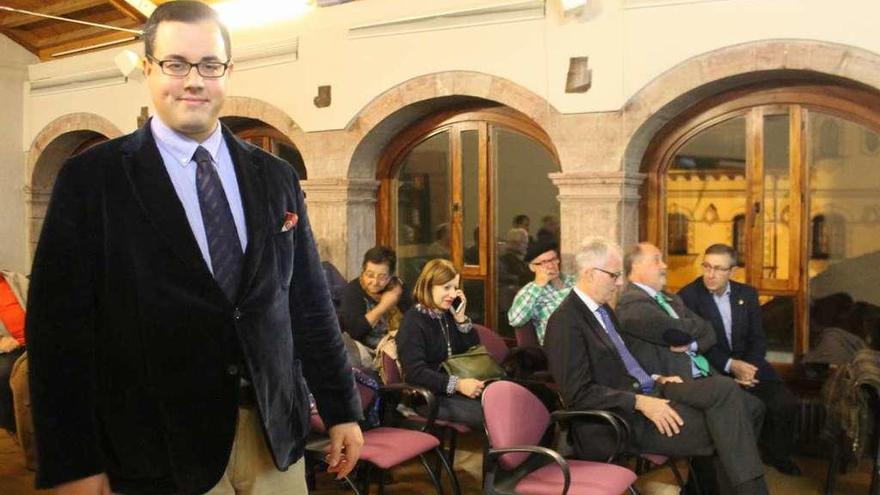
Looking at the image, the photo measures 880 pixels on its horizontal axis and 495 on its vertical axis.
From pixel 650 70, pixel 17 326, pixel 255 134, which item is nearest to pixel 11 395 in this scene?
pixel 17 326

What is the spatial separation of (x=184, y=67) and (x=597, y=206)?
4.05m

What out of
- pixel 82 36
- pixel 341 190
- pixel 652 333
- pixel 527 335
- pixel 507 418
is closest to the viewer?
pixel 507 418

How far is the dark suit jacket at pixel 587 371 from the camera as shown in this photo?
Answer: 3596 mm

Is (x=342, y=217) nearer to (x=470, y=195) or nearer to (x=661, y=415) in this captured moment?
(x=470, y=195)

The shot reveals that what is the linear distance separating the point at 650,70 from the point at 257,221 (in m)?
3.96

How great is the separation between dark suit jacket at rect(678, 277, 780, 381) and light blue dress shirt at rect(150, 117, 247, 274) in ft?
11.8

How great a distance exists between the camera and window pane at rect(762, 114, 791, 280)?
515cm

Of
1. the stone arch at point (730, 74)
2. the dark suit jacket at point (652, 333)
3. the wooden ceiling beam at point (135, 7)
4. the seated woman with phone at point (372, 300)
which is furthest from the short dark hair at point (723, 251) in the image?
the wooden ceiling beam at point (135, 7)

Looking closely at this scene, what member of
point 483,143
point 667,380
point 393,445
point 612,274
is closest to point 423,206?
point 483,143

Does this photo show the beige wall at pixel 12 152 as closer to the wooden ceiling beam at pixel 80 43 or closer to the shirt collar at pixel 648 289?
the wooden ceiling beam at pixel 80 43

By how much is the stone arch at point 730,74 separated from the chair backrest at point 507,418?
7.62 feet

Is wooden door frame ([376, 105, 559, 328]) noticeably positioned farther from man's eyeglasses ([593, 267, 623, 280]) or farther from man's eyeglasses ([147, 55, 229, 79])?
man's eyeglasses ([147, 55, 229, 79])

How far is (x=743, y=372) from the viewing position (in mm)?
4547

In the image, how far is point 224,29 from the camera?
1.56 metres
